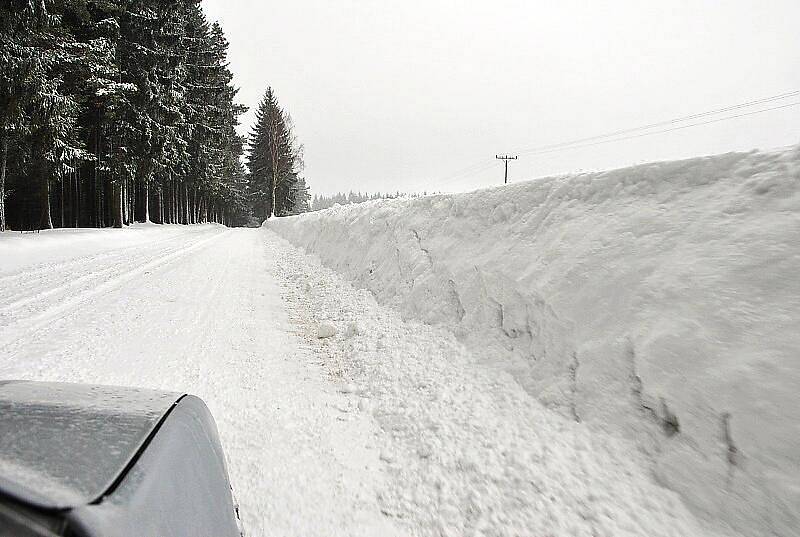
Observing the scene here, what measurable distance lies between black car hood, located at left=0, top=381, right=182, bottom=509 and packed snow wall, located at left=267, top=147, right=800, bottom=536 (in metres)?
2.60

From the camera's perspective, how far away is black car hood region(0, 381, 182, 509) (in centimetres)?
78

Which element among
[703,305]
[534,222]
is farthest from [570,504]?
[534,222]

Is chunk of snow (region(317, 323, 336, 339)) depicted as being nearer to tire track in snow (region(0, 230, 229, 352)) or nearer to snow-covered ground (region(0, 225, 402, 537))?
snow-covered ground (region(0, 225, 402, 537))

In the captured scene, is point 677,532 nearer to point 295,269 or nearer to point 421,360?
point 421,360

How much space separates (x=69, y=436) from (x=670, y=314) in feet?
Result: 10.2

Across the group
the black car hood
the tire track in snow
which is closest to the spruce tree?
the tire track in snow

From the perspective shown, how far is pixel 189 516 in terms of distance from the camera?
1042 millimetres

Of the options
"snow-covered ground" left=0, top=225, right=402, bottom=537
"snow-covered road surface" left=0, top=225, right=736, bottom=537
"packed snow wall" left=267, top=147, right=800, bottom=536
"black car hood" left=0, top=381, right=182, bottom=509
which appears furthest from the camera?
"snow-covered ground" left=0, top=225, right=402, bottom=537

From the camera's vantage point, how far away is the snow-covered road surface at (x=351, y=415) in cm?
207

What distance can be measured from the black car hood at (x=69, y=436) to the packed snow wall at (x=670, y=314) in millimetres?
2601

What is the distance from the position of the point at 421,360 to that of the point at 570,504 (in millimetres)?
2019

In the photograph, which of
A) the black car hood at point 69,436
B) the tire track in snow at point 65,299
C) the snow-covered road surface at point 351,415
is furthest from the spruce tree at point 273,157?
the black car hood at point 69,436

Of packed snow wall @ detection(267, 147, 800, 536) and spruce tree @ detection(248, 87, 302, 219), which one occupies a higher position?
spruce tree @ detection(248, 87, 302, 219)

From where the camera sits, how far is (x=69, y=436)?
101cm
